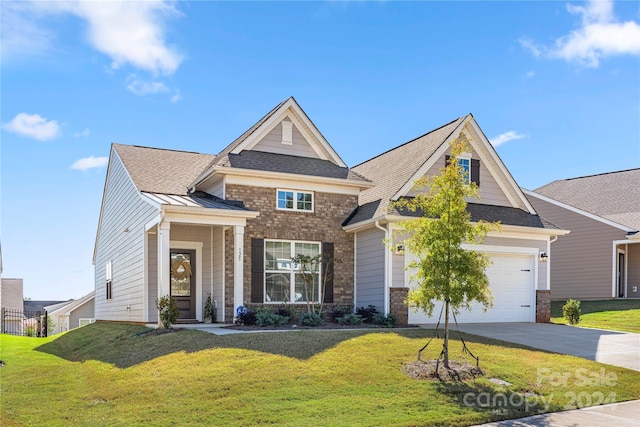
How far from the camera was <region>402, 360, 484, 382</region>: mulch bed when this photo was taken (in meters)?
10.2

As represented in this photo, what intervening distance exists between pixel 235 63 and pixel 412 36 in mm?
4921

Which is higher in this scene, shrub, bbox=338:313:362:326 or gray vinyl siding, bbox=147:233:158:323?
gray vinyl siding, bbox=147:233:158:323

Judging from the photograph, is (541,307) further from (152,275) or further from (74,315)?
(74,315)

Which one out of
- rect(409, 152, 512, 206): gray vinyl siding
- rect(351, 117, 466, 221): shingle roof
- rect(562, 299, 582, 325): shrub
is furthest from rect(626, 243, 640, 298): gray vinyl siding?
rect(351, 117, 466, 221): shingle roof

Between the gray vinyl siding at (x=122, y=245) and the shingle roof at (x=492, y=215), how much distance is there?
6121mm

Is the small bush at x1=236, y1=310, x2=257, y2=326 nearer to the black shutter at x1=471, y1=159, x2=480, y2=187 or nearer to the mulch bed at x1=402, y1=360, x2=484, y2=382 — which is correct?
the mulch bed at x1=402, y1=360, x2=484, y2=382

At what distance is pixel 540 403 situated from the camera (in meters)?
9.34

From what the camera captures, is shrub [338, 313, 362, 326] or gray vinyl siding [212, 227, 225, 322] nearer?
shrub [338, 313, 362, 326]

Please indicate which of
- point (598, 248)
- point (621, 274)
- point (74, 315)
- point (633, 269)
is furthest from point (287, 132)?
point (74, 315)

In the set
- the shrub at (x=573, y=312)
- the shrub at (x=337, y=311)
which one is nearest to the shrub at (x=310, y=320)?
the shrub at (x=337, y=311)

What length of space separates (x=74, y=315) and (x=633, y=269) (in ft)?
107

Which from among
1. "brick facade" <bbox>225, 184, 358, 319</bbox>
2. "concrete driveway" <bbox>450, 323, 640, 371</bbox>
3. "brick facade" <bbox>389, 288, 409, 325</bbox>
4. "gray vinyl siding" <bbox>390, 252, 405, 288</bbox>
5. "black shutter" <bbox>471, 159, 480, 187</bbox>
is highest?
"black shutter" <bbox>471, 159, 480, 187</bbox>

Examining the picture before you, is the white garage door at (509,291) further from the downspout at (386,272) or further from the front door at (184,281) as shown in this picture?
the front door at (184,281)

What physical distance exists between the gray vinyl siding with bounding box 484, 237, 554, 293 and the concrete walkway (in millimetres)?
9667
